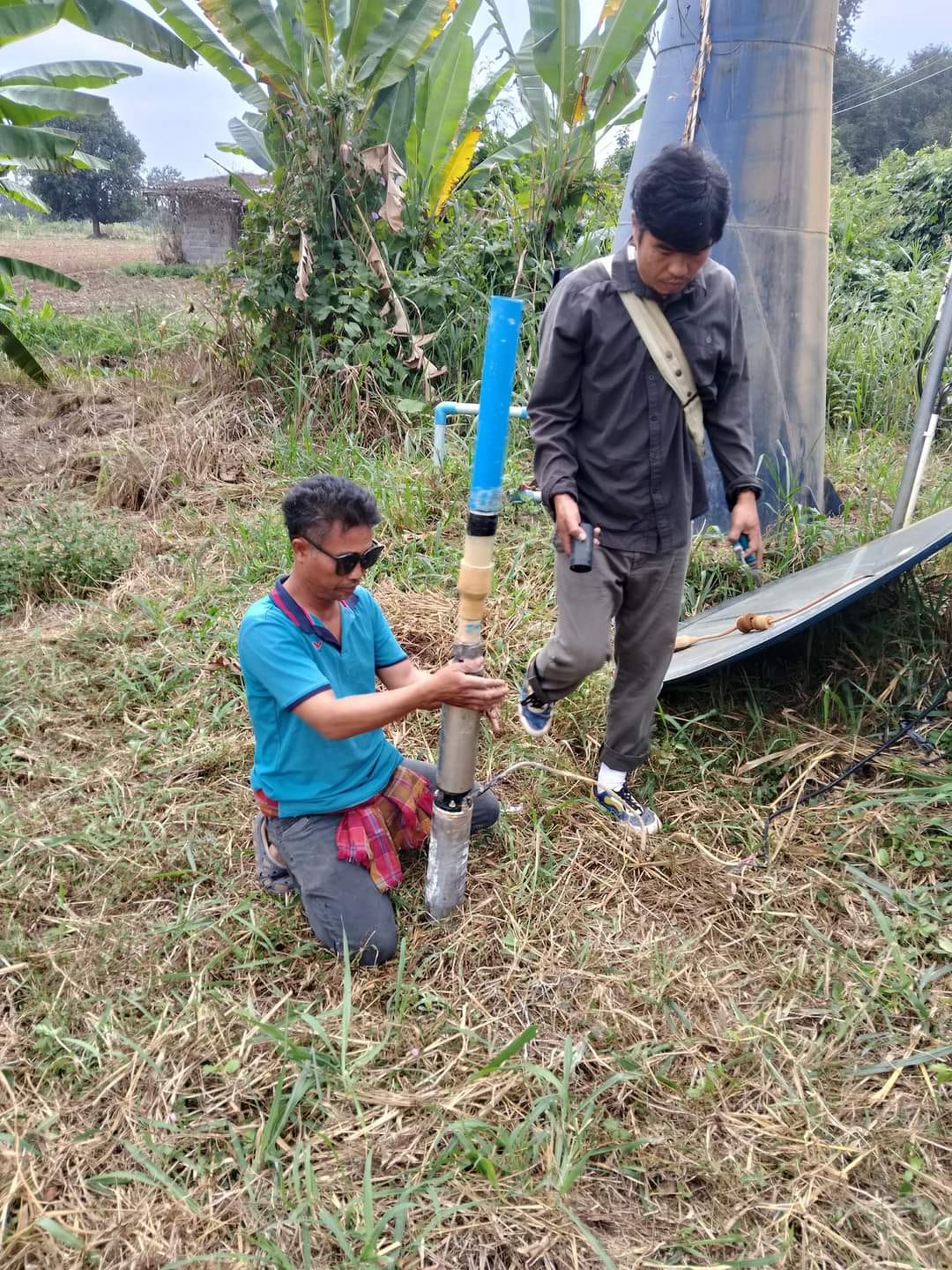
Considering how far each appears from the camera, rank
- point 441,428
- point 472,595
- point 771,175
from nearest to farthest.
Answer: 1. point 472,595
2. point 771,175
3. point 441,428

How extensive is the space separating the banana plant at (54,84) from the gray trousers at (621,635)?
19.0 feet

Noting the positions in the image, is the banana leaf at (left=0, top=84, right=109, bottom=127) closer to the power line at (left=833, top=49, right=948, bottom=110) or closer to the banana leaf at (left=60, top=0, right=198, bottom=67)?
the banana leaf at (left=60, top=0, right=198, bottom=67)

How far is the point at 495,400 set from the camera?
1.76 m

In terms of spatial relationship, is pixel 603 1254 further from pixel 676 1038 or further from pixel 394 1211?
pixel 676 1038

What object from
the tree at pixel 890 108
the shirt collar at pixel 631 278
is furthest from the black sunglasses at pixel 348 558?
the tree at pixel 890 108

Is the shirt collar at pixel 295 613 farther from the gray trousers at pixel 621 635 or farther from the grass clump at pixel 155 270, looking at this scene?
the grass clump at pixel 155 270

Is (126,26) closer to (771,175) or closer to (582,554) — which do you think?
(771,175)

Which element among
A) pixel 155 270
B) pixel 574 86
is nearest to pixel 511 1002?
pixel 574 86

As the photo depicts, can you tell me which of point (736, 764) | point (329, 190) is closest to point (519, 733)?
point (736, 764)

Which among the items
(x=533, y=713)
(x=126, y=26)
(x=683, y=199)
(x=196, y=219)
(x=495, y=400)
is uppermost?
(x=196, y=219)

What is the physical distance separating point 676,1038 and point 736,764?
1.09m

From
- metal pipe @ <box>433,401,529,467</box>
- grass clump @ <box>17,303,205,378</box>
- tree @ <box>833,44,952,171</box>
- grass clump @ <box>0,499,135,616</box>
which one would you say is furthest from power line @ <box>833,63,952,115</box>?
grass clump @ <box>0,499,135,616</box>

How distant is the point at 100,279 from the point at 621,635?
51.2 ft

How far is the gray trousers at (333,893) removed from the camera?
2.08 m
